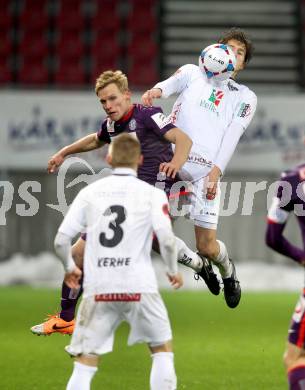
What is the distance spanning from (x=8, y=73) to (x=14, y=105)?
2.19m

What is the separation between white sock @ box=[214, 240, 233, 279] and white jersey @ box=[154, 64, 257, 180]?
78 cm

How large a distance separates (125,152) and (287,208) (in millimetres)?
957

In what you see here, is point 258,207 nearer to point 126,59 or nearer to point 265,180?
point 265,180

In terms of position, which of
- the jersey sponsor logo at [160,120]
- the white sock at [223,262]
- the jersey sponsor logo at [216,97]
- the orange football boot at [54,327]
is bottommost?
the orange football boot at [54,327]

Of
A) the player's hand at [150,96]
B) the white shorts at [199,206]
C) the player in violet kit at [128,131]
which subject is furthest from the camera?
the white shorts at [199,206]

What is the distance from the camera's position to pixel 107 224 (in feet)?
16.8

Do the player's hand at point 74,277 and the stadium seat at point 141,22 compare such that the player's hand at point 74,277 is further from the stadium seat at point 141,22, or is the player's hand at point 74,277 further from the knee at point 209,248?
the stadium seat at point 141,22

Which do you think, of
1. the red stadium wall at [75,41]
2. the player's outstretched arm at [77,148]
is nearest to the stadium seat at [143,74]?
the red stadium wall at [75,41]

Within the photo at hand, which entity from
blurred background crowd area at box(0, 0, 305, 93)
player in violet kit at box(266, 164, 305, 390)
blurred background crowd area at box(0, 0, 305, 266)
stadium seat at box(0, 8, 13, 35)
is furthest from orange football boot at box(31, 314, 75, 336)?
stadium seat at box(0, 8, 13, 35)

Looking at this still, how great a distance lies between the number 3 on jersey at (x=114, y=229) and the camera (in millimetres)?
5129

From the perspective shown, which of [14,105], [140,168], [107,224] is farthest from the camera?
[14,105]

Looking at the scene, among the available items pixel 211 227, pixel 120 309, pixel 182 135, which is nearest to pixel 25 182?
pixel 211 227

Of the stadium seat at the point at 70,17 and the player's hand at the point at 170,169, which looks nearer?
the player's hand at the point at 170,169

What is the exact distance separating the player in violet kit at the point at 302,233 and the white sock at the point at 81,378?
1087 millimetres
